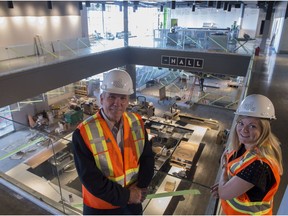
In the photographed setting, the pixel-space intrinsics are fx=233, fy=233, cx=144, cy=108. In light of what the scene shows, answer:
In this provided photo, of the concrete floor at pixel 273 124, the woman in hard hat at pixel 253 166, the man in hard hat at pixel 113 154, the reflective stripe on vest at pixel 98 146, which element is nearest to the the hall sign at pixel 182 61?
the concrete floor at pixel 273 124

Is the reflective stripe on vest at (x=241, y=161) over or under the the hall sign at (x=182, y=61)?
over

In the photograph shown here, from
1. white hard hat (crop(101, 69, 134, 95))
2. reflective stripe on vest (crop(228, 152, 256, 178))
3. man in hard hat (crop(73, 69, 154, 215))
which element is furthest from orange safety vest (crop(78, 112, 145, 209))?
reflective stripe on vest (crop(228, 152, 256, 178))

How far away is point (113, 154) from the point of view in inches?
71.6

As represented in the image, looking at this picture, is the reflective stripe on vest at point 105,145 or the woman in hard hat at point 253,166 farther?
the reflective stripe on vest at point 105,145

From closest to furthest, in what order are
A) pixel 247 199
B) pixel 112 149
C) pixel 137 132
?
pixel 247 199, pixel 112 149, pixel 137 132

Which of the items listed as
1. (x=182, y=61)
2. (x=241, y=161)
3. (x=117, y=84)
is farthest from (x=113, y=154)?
(x=182, y=61)

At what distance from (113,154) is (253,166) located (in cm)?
101

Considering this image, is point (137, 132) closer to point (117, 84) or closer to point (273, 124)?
point (117, 84)

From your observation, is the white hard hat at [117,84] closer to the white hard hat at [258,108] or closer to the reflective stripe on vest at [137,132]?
the reflective stripe on vest at [137,132]

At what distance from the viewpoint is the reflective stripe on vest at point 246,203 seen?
1.64m

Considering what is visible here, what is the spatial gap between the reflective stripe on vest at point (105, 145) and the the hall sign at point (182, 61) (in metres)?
10.1

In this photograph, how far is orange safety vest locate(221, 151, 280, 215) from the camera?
1595 mm

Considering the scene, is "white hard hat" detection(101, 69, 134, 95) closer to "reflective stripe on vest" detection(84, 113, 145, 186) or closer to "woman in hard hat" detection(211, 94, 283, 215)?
"reflective stripe on vest" detection(84, 113, 145, 186)

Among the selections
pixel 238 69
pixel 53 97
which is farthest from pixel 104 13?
pixel 238 69
